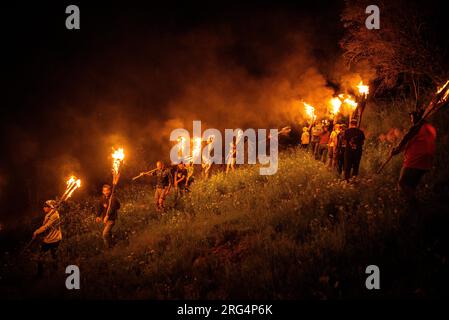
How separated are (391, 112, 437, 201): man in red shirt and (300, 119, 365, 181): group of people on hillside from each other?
8.32ft

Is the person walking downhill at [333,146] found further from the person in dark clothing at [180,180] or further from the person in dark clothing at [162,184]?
the person in dark clothing at [162,184]

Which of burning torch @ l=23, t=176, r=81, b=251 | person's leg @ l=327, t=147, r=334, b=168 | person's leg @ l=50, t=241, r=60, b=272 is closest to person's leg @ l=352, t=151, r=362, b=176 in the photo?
person's leg @ l=327, t=147, r=334, b=168

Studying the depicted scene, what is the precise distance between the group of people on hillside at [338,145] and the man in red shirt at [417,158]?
8.32ft

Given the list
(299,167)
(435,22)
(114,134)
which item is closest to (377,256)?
(299,167)

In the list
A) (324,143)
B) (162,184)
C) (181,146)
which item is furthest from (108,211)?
(324,143)

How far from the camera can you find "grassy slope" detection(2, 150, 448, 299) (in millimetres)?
5668

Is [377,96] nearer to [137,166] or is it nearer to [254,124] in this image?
[254,124]

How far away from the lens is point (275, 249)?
686cm

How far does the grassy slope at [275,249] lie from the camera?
18.6ft

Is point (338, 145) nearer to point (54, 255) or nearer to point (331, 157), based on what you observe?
point (331, 157)

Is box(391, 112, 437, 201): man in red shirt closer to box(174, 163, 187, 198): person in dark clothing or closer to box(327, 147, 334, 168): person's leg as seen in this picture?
box(327, 147, 334, 168): person's leg

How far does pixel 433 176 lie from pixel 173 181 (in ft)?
27.4

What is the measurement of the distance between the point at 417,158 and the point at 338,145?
3847mm

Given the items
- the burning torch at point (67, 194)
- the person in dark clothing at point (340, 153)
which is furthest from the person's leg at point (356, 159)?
the burning torch at point (67, 194)
